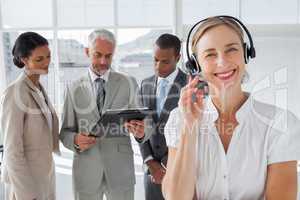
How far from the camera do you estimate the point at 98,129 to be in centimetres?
197

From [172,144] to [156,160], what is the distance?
3.48 feet

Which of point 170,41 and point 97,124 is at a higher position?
point 170,41

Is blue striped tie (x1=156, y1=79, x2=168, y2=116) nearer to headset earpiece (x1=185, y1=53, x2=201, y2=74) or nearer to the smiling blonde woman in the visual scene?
headset earpiece (x1=185, y1=53, x2=201, y2=74)

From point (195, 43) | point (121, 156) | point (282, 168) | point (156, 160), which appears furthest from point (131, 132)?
point (282, 168)

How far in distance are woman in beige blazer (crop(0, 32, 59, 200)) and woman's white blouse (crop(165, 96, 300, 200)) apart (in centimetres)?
96

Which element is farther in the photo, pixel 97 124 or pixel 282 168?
pixel 97 124

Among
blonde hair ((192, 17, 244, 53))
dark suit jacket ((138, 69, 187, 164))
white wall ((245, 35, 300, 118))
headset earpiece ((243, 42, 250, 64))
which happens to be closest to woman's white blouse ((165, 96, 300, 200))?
headset earpiece ((243, 42, 250, 64))

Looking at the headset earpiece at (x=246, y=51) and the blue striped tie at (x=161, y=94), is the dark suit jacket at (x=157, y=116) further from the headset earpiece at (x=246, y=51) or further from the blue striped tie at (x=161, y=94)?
the headset earpiece at (x=246, y=51)

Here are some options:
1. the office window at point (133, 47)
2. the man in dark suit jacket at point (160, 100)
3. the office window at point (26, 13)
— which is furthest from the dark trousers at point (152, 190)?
the office window at point (26, 13)

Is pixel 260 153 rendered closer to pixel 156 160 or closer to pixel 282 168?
pixel 282 168

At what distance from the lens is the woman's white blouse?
1177 millimetres

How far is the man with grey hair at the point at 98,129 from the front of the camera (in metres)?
1.99

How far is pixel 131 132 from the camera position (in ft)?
6.73

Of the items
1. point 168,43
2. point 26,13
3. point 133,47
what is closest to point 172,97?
point 168,43
